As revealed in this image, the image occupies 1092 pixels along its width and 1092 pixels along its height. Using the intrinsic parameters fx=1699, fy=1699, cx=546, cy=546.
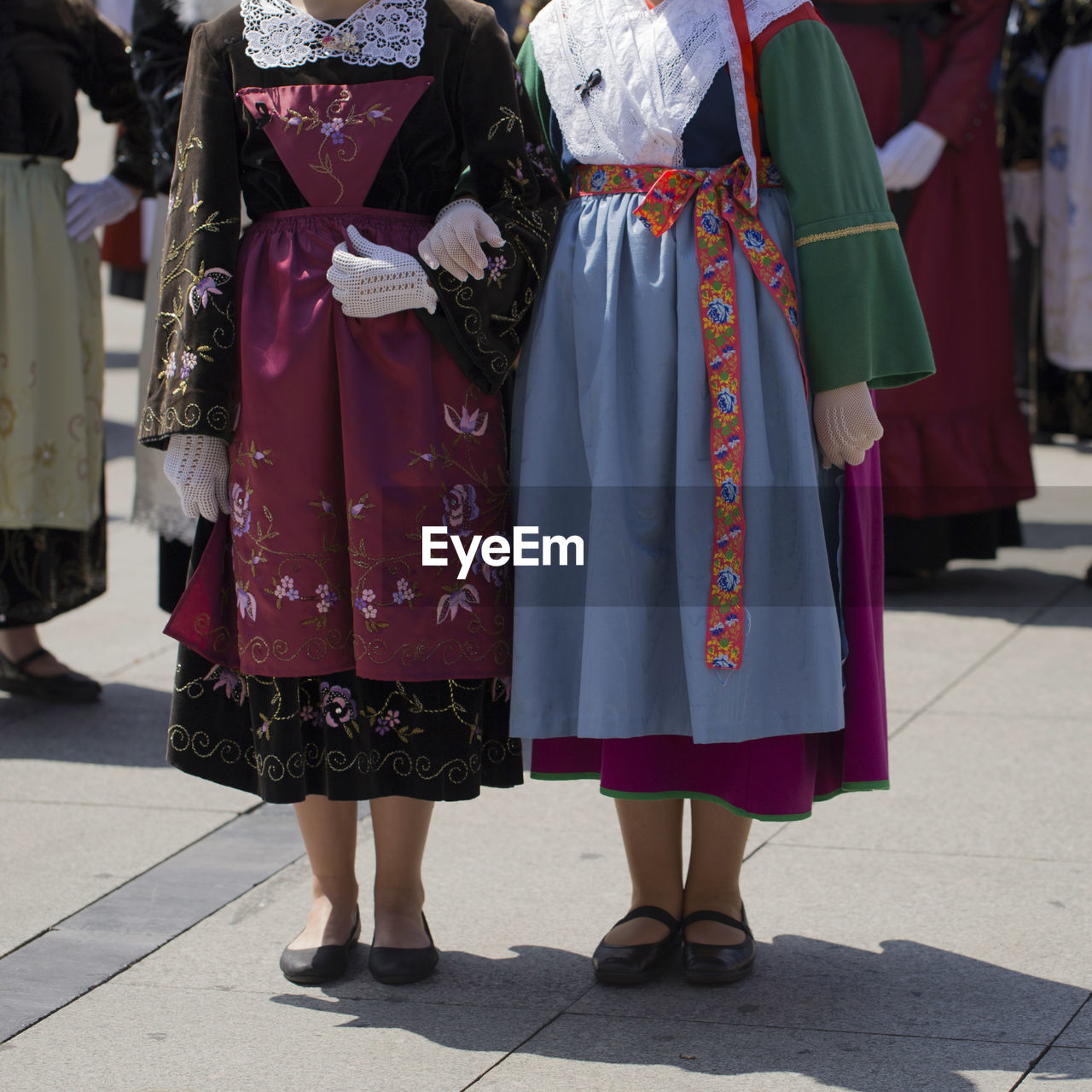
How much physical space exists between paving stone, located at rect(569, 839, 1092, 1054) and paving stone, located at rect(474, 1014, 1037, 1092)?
0.15ft

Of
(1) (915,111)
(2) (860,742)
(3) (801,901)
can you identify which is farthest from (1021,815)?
(1) (915,111)

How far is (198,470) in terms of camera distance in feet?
8.79

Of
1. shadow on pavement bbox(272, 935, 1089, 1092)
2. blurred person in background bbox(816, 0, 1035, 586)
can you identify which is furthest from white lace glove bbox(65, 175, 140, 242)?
shadow on pavement bbox(272, 935, 1089, 1092)

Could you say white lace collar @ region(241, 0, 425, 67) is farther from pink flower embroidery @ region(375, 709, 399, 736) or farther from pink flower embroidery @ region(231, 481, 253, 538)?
pink flower embroidery @ region(375, 709, 399, 736)

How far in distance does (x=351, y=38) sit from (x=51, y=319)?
74.5 inches

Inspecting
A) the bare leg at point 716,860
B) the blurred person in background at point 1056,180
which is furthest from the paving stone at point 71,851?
the blurred person in background at point 1056,180

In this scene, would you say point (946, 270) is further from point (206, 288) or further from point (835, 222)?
point (206, 288)

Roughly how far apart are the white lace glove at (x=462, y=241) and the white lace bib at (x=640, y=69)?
0.22 meters

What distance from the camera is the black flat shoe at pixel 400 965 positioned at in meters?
2.74

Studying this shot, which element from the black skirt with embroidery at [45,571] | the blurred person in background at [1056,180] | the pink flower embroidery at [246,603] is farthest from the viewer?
the blurred person in background at [1056,180]

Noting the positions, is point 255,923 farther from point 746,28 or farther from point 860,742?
point 746,28

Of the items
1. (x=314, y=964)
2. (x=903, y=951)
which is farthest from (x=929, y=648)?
(x=314, y=964)

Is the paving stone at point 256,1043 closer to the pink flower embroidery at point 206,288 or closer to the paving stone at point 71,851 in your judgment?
Answer: the paving stone at point 71,851

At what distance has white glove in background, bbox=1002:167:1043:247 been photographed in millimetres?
5598
